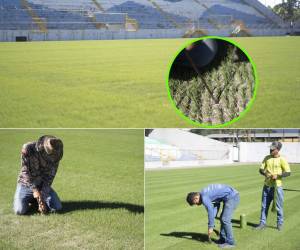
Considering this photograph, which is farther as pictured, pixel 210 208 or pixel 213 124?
pixel 213 124

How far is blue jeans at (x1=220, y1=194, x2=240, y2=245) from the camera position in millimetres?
4215

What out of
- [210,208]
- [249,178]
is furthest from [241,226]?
[249,178]

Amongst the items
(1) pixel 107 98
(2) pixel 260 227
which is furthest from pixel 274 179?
(1) pixel 107 98

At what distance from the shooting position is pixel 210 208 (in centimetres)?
401

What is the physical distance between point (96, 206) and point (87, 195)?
0.60 m

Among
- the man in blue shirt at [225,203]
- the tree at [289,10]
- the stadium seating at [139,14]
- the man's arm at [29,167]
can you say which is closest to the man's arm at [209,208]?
the man in blue shirt at [225,203]

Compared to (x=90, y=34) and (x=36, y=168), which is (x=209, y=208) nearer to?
(x=36, y=168)

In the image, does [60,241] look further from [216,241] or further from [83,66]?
[83,66]

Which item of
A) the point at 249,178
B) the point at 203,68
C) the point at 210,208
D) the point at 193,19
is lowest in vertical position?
the point at 249,178

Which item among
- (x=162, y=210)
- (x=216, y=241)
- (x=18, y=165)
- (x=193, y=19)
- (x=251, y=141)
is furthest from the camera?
(x=193, y=19)

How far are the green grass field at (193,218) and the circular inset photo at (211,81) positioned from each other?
1.13 m

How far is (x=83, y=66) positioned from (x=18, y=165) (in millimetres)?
7665

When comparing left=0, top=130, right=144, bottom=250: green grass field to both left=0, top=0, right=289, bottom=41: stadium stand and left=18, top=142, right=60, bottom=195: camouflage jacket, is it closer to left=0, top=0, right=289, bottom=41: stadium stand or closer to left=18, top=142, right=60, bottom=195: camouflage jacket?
left=18, top=142, right=60, bottom=195: camouflage jacket

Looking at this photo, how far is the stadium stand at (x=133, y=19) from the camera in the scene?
35.5 meters
